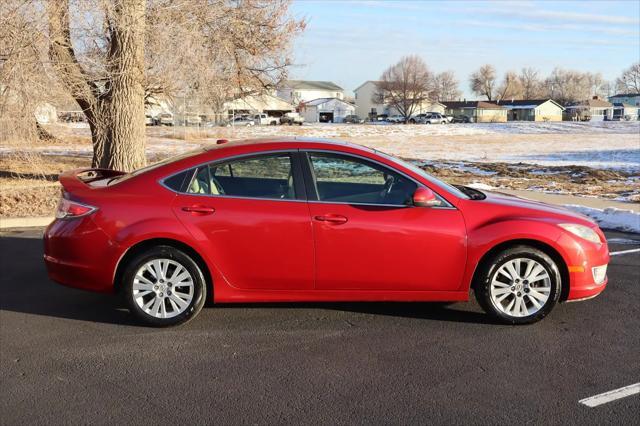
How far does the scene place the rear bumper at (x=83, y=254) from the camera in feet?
15.8

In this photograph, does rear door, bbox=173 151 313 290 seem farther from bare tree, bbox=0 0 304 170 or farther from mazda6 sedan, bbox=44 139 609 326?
bare tree, bbox=0 0 304 170

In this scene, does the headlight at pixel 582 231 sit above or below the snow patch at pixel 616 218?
above

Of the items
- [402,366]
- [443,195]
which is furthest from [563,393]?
[443,195]

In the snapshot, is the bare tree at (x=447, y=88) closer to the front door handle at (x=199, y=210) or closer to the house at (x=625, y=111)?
the house at (x=625, y=111)

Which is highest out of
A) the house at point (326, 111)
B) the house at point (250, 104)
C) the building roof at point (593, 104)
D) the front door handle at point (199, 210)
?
the building roof at point (593, 104)

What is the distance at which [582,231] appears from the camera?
4.98m

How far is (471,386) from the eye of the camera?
153 inches

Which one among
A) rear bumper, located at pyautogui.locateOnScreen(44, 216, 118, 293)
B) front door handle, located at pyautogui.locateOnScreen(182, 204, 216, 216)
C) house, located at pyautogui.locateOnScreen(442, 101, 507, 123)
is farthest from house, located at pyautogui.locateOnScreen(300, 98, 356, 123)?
front door handle, located at pyautogui.locateOnScreen(182, 204, 216, 216)

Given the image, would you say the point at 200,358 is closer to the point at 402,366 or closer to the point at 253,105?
the point at 402,366

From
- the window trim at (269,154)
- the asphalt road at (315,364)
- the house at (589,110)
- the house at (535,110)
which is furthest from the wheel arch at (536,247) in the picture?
the house at (535,110)

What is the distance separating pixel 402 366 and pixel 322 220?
1.30 m

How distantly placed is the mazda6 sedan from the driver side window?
0.01 metres

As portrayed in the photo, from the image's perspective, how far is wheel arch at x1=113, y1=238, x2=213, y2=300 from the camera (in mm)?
4844

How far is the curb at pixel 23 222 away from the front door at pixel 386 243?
244 inches
